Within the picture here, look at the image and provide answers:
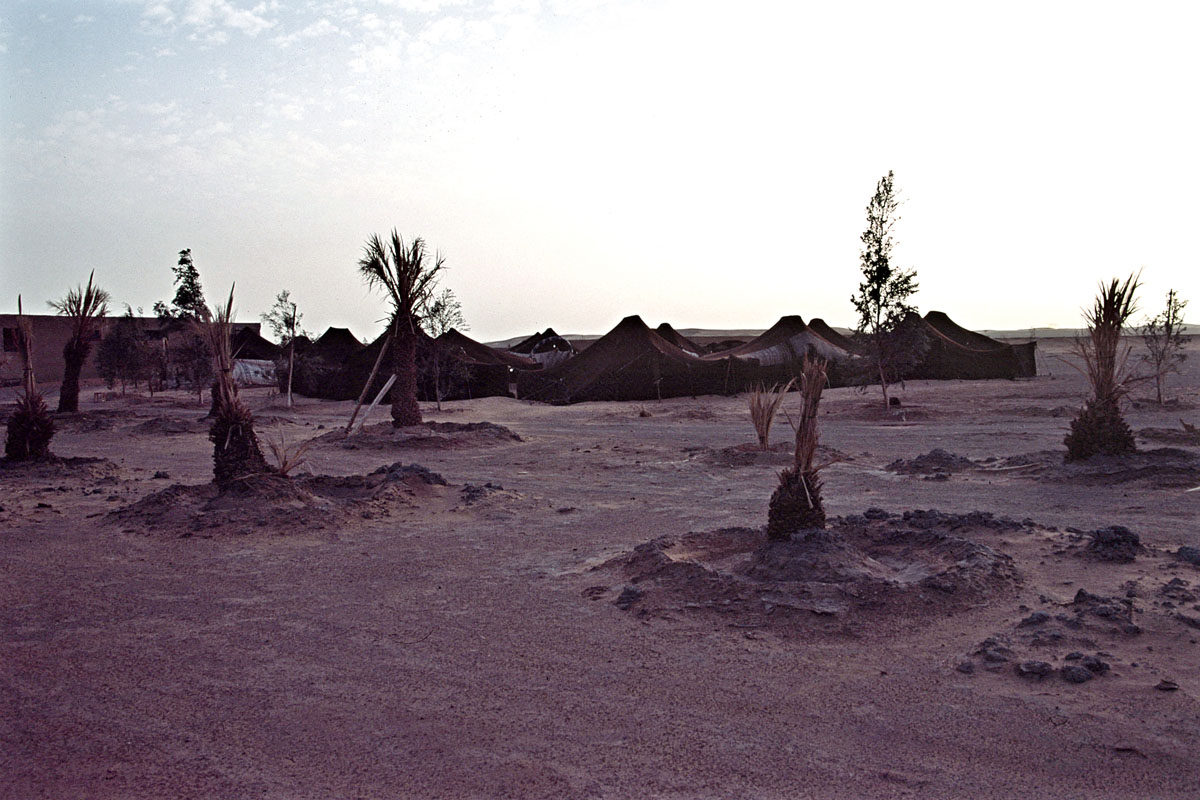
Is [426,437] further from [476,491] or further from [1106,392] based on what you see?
[1106,392]

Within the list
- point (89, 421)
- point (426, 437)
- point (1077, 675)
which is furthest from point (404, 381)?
point (1077, 675)

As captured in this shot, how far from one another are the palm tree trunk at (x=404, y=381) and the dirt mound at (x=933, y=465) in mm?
9580

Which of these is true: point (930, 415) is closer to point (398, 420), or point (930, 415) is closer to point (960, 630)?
point (398, 420)

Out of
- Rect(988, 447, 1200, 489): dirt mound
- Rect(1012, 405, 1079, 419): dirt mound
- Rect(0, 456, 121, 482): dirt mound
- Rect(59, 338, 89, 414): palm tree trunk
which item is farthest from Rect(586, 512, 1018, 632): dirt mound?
Rect(59, 338, 89, 414): palm tree trunk

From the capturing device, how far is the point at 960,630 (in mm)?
4973

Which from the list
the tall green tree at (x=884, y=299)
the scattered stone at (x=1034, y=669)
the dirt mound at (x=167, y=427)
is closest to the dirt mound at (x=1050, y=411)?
the tall green tree at (x=884, y=299)

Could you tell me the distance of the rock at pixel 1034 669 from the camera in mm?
4250

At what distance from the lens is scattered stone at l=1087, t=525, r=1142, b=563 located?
6.24 meters

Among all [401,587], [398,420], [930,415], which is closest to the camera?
[401,587]

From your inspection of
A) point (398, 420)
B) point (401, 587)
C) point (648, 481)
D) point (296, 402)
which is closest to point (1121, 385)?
point (648, 481)

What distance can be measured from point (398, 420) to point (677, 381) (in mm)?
14357

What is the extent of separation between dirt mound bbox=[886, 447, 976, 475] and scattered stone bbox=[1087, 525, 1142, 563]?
484cm

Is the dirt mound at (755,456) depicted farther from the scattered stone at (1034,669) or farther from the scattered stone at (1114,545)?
the scattered stone at (1034,669)

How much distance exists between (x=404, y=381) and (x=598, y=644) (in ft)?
44.3
